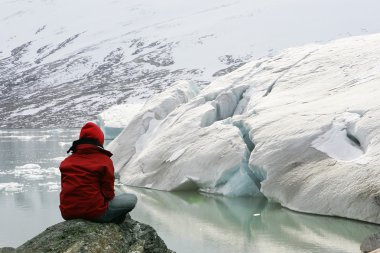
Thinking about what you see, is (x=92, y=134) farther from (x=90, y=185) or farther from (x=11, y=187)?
(x=11, y=187)

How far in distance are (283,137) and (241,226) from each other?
7.80 ft

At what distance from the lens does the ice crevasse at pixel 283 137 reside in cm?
1138

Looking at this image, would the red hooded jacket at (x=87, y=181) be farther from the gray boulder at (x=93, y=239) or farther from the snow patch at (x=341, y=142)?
the snow patch at (x=341, y=142)

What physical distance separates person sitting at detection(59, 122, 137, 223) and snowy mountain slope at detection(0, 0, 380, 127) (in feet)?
256

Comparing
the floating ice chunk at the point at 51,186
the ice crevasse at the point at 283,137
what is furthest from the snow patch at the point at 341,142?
the floating ice chunk at the point at 51,186

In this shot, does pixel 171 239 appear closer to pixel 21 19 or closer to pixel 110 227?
pixel 110 227

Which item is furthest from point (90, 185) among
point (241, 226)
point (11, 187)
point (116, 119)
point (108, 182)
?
point (116, 119)

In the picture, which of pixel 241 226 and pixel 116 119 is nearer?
pixel 241 226

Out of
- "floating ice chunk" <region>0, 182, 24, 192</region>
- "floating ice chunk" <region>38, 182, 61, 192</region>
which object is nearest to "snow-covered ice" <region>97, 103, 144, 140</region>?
"floating ice chunk" <region>38, 182, 61, 192</region>

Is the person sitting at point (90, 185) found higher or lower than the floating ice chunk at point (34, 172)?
higher

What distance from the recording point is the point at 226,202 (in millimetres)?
14047

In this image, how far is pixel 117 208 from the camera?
18.7 feet

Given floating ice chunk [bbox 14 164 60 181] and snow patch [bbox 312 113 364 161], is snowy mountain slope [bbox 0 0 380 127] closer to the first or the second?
floating ice chunk [bbox 14 164 60 181]

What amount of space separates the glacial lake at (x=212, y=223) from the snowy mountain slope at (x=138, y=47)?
225ft
